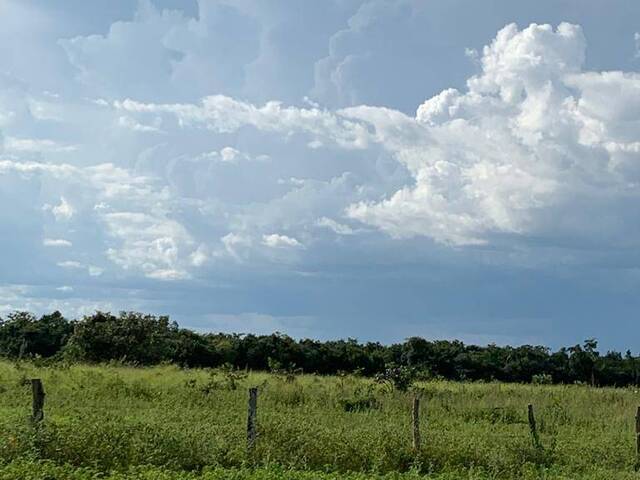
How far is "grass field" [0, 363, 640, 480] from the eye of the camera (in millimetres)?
14891

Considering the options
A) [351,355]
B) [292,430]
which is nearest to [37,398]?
[292,430]

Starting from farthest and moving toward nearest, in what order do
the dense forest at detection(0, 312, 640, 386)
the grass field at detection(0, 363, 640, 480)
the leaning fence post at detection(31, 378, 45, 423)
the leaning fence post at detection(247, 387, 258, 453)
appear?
1. the dense forest at detection(0, 312, 640, 386)
2. the leaning fence post at detection(247, 387, 258, 453)
3. the leaning fence post at detection(31, 378, 45, 423)
4. the grass field at detection(0, 363, 640, 480)

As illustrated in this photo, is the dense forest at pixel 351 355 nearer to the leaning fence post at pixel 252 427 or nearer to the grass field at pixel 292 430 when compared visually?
the grass field at pixel 292 430

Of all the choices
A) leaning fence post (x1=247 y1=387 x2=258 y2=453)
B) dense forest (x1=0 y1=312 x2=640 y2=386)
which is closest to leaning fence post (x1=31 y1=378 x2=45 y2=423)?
leaning fence post (x1=247 y1=387 x2=258 y2=453)

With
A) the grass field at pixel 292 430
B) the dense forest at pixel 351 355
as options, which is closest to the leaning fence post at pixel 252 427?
the grass field at pixel 292 430

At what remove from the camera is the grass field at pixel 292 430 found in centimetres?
1489

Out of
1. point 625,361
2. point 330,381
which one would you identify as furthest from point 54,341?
point 625,361

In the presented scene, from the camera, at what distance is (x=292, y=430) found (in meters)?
17.6

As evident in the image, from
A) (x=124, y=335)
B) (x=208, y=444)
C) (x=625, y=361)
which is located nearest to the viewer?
(x=208, y=444)

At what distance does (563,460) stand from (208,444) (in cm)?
847

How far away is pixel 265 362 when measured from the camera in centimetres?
5691

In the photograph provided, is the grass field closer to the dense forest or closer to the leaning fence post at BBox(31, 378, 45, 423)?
the leaning fence post at BBox(31, 378, 45, 423)

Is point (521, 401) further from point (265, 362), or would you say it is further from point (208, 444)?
point (265, 362)

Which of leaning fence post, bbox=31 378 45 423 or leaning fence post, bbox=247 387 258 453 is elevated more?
leaning fence post, bbox=31 378 45 423
